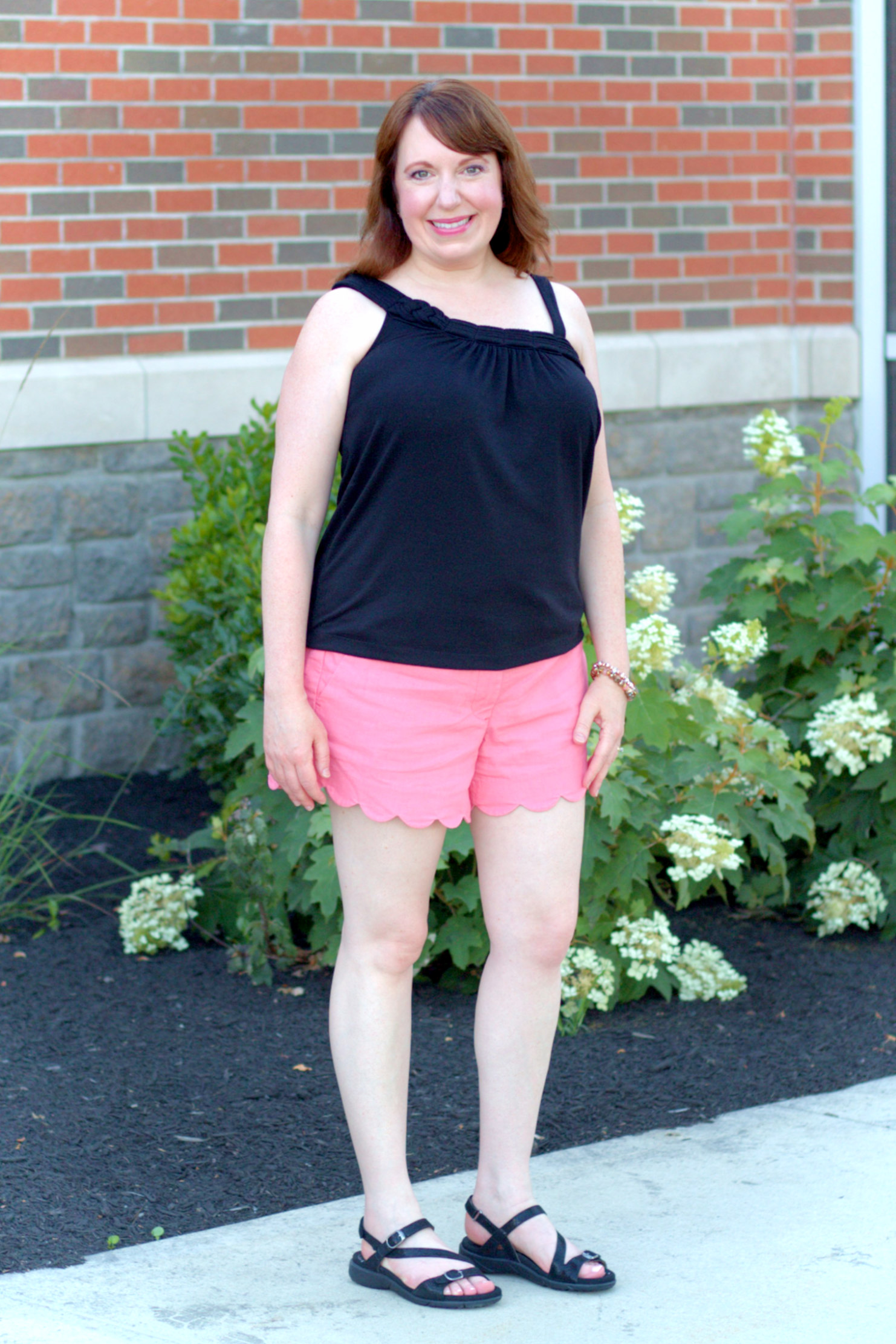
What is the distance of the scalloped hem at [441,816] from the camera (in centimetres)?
251

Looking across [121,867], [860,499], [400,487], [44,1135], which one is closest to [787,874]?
[860,499]

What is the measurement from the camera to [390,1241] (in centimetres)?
259

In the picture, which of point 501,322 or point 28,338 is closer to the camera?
point 501,322

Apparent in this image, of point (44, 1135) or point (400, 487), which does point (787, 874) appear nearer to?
point (44, 1135)

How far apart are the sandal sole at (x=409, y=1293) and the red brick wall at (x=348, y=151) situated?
369 cm

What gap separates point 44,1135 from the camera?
129 inches

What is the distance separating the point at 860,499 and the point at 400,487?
2429 mm

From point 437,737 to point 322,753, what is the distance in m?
0.18

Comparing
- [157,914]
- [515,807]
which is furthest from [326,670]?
[157,914]

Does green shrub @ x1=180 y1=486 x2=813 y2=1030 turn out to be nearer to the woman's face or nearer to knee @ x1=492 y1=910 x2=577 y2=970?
knee @ x1=492 y1=910 x2=577 y2=970

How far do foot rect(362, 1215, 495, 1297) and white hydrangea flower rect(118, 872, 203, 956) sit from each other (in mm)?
1849

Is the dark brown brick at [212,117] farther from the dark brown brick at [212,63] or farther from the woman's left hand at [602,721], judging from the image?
the woman's left hand at [602,721]

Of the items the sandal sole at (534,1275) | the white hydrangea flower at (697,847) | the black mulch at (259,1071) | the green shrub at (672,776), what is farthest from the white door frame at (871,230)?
the sandal sole at (534,1275)

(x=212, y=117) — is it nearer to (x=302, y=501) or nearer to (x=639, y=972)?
(x=639, y=972)
